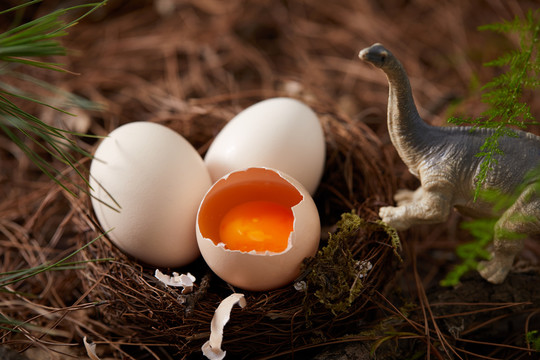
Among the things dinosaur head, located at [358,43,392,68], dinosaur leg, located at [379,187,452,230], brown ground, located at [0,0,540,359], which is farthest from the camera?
brown ground, located at [0,0,540,359]

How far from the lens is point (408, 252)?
5.06 ft

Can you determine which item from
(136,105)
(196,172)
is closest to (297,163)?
(196,172)

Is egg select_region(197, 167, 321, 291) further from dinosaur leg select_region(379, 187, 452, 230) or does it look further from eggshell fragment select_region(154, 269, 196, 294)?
dinosaur leg select_region(379, 187, 452, 230)

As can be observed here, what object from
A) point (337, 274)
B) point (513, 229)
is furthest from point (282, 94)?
point (513, 229)

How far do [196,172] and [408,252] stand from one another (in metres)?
0.76

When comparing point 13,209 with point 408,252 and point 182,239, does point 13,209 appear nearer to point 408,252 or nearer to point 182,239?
point 182,239

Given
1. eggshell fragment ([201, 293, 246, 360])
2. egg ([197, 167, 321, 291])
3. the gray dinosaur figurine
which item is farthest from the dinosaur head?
eggshell fragment ([201, 293, 246, 360])

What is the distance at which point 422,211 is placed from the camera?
4.21 feet

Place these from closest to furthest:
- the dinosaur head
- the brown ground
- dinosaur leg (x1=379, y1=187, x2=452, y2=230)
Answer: the dinosaur head
dinosaur leg (x1=379, y1=187, x2=452, y2=230)
the brown ground

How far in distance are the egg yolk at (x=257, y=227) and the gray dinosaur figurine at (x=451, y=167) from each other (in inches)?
11.8

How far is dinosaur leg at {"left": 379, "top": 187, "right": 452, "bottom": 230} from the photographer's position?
1265mm

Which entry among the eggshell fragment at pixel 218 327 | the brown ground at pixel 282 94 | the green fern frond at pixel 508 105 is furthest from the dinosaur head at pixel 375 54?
the eggshell fragment at pixel 218 327

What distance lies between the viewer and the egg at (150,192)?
1283mm

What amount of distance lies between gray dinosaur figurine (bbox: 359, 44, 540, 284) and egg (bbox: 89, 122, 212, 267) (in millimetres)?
581
